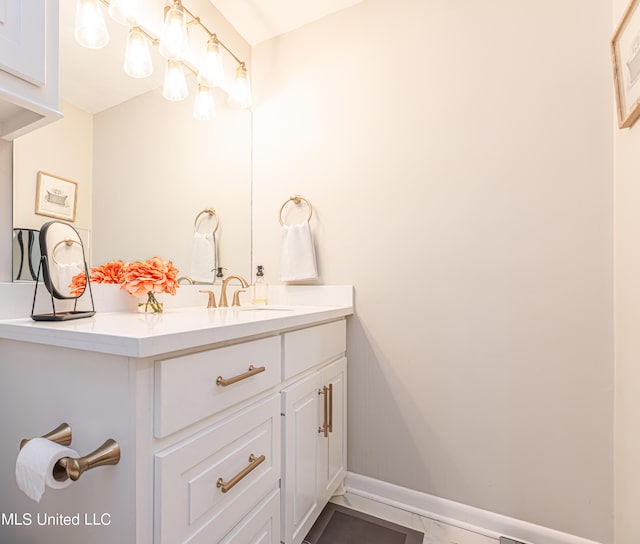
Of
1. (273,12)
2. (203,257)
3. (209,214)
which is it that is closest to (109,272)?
(203,257)

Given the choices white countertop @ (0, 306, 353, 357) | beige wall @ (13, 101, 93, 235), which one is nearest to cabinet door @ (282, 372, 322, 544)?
white countertop @ (0, 306, 353, 357)

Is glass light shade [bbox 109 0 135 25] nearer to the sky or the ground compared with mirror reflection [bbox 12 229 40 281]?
nearer to the sky

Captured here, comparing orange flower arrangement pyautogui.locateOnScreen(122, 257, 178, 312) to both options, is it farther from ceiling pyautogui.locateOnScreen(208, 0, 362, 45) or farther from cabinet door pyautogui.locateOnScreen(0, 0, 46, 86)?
ceiling pyautogui.locateOnScreen(208, 0, 362, 45)

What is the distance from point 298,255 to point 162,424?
1.03m

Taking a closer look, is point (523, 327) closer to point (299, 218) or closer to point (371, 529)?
point (371, 529)

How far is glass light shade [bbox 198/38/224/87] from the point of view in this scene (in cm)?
150

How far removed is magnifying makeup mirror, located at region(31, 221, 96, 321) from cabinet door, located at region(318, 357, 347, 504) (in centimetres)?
84

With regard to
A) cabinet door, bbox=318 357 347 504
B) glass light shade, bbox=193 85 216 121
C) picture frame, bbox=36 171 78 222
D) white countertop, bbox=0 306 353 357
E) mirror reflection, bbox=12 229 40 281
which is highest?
glass light shade, bbox=193 85 216 121

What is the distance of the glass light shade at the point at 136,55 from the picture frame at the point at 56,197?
49 centimetres

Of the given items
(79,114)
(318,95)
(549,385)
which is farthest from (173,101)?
(549,385)

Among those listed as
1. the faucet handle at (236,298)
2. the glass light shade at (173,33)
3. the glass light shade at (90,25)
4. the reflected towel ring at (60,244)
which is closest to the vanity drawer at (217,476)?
the reflected towel ring at (60,244)

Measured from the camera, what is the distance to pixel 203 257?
1.57 m

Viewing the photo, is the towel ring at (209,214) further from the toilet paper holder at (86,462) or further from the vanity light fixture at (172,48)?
the toilet paper holder at (86,462)

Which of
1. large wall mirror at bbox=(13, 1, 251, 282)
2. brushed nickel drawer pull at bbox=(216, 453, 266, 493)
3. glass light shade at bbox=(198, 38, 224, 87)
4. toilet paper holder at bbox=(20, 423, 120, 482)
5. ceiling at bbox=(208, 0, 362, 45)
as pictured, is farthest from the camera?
ceiling at bbox=(208, 0, 362, 45)
